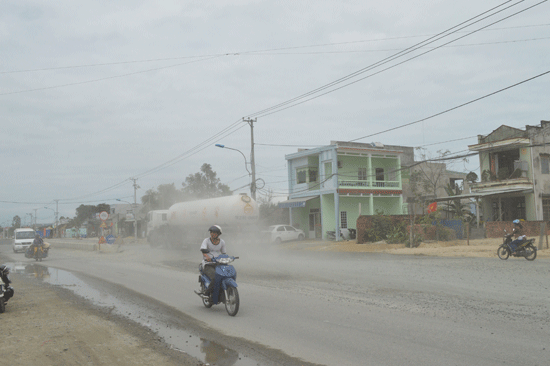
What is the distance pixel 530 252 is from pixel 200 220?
19.2 metres

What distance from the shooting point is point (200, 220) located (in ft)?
97.7

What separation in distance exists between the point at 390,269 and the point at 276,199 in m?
50.6

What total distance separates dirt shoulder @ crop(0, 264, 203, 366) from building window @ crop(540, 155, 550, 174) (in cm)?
3152

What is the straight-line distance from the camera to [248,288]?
11.4m

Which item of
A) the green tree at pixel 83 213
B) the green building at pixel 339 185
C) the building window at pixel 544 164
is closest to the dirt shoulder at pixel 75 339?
the green building at pixel 339 185

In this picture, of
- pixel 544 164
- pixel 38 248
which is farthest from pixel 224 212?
pixel 544 164

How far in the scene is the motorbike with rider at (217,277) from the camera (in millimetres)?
8203

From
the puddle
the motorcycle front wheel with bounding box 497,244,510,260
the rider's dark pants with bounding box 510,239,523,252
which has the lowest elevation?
the puddle

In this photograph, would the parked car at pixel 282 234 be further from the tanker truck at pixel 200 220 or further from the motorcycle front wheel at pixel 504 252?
the motorcycle front wheel at pixel 504 252

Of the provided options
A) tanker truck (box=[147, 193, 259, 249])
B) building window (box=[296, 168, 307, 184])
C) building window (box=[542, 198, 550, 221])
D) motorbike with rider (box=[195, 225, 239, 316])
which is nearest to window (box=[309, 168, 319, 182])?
building window (box=[296, 168, 307, 184])

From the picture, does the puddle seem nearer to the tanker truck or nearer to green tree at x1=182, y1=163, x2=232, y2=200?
the tanker truck

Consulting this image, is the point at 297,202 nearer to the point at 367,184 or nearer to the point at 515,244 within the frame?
the point at 367,184

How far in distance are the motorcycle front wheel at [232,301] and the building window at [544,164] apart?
3027cm

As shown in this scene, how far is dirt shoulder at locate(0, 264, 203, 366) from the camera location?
18.4 ft
